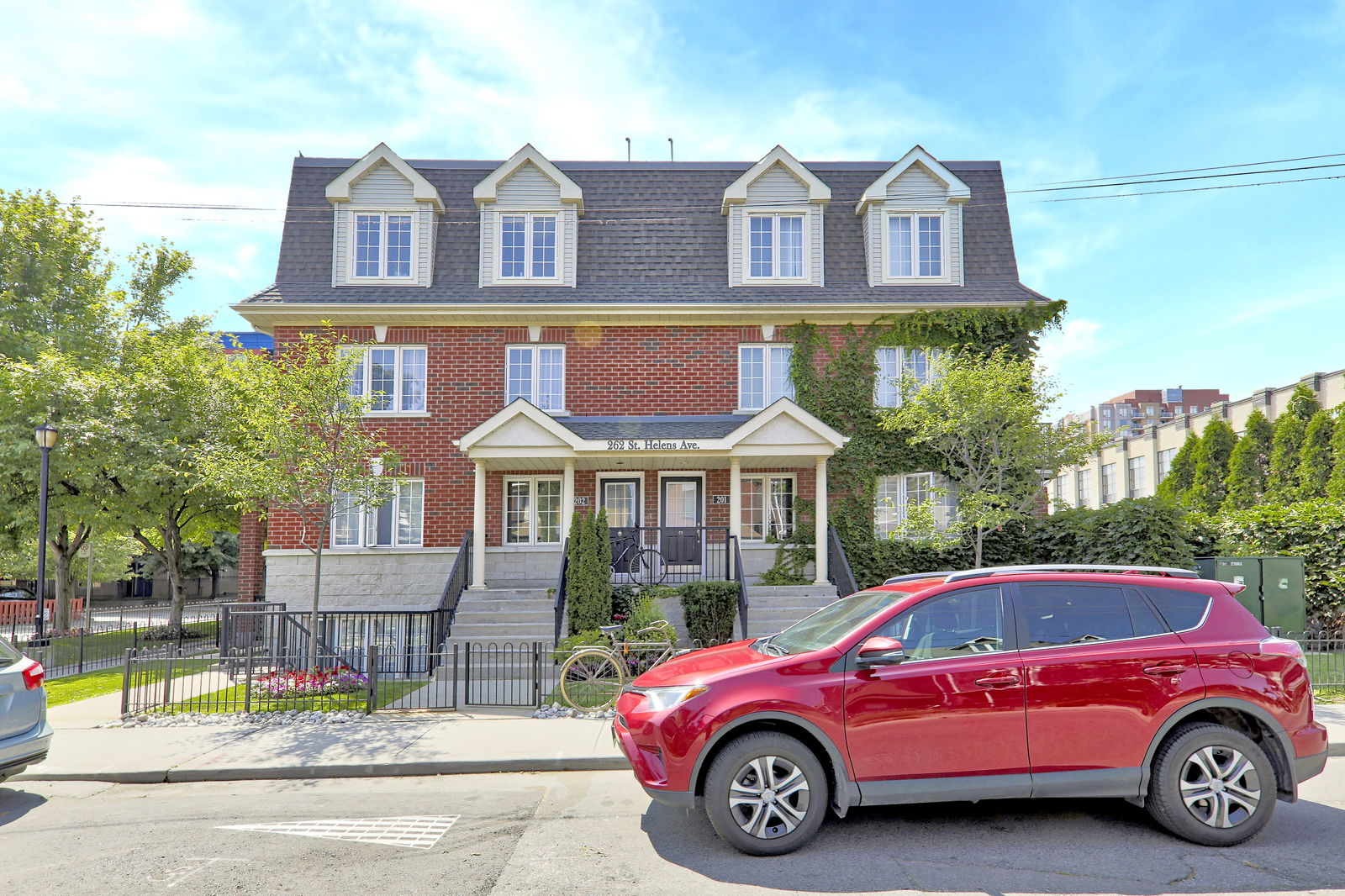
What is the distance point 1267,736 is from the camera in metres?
5.47

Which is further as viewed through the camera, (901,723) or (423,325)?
(423,325)

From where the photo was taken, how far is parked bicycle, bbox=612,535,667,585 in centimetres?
1516

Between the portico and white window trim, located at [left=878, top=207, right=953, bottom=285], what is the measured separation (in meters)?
4.89

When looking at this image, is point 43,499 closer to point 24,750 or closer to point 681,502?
point 24,750

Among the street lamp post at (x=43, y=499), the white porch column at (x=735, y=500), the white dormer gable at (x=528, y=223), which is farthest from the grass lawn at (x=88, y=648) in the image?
the white dormer gable at (x=528, y=223)

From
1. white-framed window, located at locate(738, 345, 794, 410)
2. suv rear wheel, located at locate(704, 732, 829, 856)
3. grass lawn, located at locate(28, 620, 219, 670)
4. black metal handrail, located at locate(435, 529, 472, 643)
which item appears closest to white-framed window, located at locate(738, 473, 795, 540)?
white-framed window, located at locate(738, 345, 794, 410)

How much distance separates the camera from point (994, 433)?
1434 centimetres

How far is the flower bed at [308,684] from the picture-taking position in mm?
10555

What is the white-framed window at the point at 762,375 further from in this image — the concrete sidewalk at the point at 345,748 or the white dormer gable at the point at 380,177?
the concrete sidewalk at the point at 345,748

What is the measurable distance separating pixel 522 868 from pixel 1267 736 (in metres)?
5.13

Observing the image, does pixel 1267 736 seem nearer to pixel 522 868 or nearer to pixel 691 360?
pixel 522 868

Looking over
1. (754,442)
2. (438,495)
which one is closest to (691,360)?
(754,442)

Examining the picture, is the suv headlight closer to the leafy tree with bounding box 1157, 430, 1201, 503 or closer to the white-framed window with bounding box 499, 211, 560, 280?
the white-framed window with bounding box 499, 211, 560, 280

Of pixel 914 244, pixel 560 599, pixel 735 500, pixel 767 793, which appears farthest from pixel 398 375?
pixel 767 793
